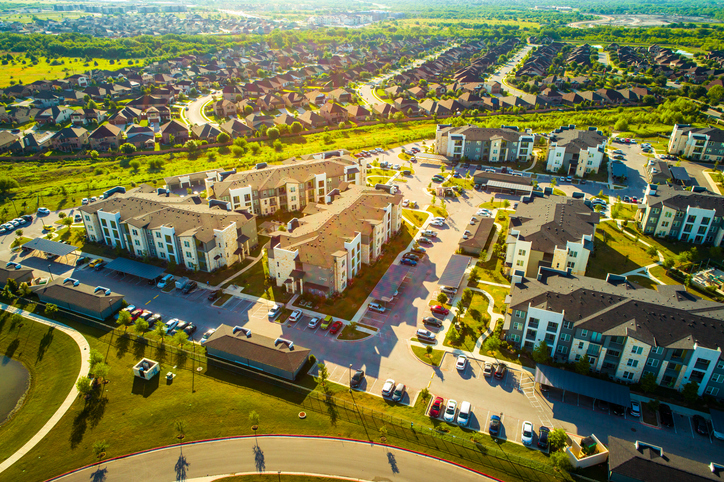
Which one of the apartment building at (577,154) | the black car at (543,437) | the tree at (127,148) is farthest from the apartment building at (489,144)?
the tree at (127,148)

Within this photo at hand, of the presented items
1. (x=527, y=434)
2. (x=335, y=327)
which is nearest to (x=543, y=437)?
(x=527, y=434)

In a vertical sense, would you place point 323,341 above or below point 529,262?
below

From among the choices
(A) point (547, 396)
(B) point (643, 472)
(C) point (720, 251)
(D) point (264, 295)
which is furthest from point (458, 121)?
(B) point (643, 472)

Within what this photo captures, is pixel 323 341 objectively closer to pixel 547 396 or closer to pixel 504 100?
pixel 547 396

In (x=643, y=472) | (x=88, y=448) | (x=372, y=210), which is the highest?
(x=372, y=210)

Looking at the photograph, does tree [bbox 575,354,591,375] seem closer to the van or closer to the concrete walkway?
the van

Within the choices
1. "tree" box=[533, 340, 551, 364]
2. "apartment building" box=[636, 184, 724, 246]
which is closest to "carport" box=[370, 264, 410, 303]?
"tree" box=[533, 340, 551, 364]

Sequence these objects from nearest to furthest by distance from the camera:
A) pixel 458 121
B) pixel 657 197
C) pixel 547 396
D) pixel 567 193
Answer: pixel 547 396, pixel 657 197, pixel 567 193, pixel 458 121

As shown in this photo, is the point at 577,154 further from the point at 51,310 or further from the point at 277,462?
the point at 51,310
